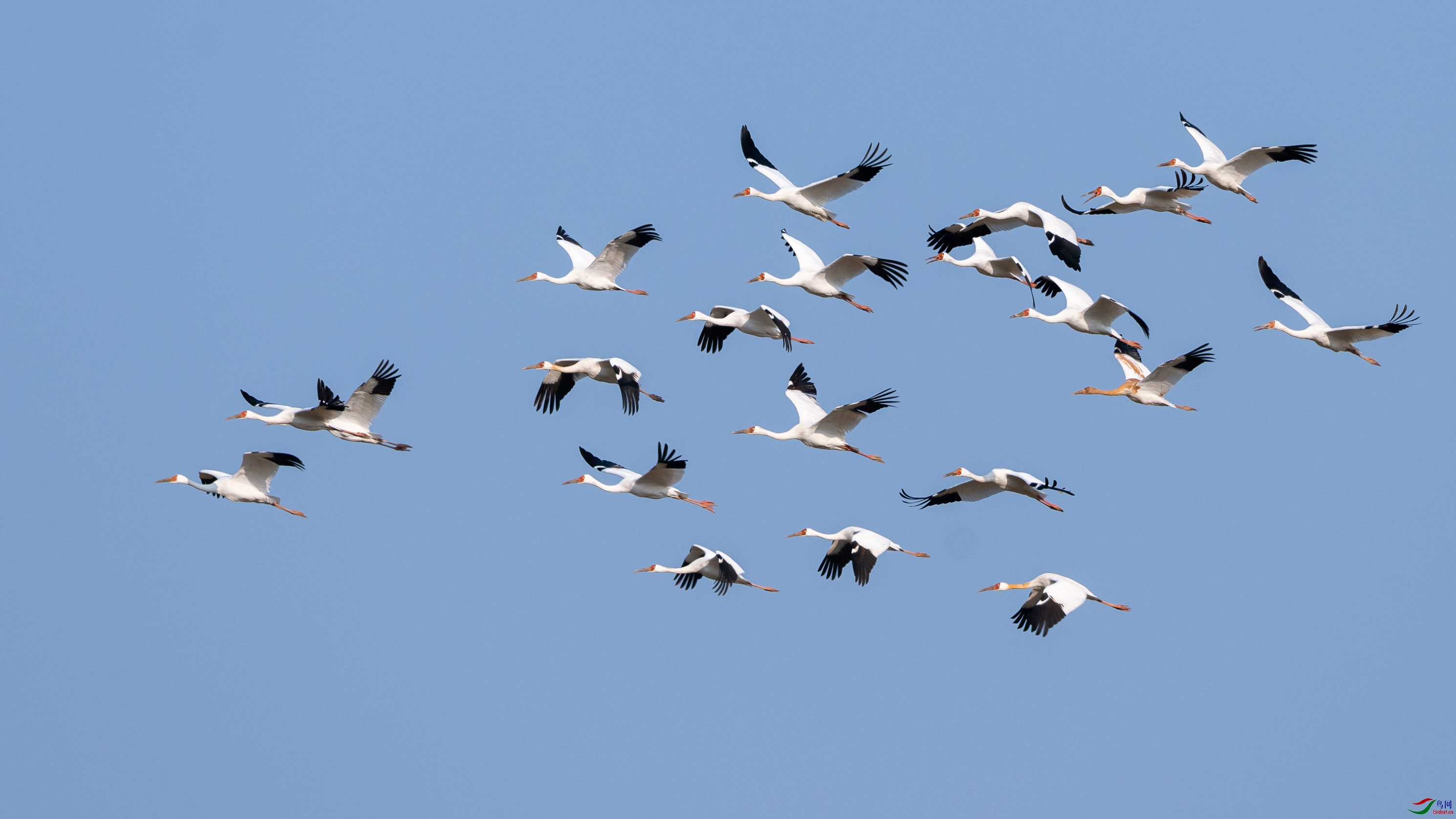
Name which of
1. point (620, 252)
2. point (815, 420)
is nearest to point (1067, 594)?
point (815, 420)

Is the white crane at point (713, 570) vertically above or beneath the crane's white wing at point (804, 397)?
beneath

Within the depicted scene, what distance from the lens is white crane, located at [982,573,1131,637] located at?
19.6m

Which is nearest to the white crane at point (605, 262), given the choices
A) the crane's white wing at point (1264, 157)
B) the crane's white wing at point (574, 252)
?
the crane's white wing at point (574, 252)

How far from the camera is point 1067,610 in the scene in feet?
65.3

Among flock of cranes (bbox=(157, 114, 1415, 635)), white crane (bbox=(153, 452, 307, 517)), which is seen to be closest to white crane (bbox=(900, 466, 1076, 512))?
Result: flock of cranes (bbox=(157, 114, 1415, 635))

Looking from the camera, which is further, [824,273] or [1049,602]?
[824,273]

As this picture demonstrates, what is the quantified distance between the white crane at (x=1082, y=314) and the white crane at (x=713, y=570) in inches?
222

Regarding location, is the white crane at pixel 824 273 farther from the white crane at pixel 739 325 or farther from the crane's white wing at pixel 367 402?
the crane's white wing at pixel 367 402

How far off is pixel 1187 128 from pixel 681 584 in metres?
9.62

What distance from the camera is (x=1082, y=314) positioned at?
23.8 meters

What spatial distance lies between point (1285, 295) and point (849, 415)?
6.57 m

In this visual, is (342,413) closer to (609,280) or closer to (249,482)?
(249,482)

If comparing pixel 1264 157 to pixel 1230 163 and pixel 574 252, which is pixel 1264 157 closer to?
pixel 1230 163

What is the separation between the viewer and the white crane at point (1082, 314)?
77.0 ft
